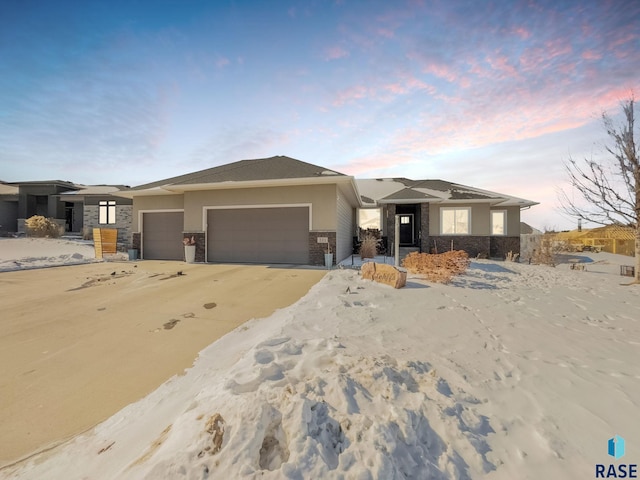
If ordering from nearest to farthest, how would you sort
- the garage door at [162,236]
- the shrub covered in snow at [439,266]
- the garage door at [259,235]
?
the shrub covered in snow at [439,266], the garage door at [259,235], the garage door at [162,236]

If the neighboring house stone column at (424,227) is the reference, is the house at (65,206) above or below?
above

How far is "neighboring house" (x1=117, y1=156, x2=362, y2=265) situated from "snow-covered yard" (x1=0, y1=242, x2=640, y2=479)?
22.3 feet

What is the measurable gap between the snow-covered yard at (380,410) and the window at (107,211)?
784 inches

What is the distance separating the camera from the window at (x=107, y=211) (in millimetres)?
17938

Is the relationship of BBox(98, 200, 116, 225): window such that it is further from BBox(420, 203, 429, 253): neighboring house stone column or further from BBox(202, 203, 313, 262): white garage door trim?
BBox(420, 203, 429, 253): neighboring house stone column

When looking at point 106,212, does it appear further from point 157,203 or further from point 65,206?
point 157,203

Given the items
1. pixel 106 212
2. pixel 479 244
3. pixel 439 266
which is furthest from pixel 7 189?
pixel 479 244

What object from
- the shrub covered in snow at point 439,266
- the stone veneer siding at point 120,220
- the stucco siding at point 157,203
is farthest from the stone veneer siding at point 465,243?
the stone veneer siding at point 120,220

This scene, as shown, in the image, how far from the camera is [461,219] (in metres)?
13.9

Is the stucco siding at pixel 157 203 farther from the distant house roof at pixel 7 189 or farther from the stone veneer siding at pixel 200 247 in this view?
the distant house roof at pixel 7 189

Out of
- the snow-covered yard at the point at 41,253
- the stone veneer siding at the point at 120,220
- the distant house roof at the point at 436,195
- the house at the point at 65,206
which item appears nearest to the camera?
the snow-covered yard at the point at 41,253

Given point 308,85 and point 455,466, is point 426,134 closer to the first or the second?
point 308,85

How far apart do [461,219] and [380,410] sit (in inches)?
566

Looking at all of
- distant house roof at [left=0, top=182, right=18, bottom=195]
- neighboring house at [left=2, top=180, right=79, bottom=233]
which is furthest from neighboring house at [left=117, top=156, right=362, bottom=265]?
distant house roof at [left=0, top=182, right=18, bottom=195]
